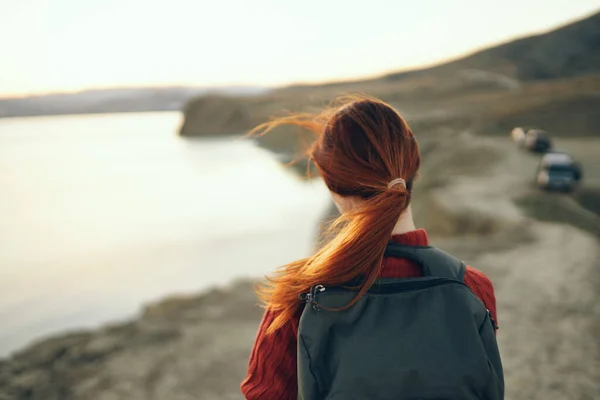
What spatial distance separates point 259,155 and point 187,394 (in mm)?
74072

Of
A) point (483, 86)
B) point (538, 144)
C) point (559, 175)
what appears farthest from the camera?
point (483, 86)

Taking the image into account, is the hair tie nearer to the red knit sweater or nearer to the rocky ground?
the red knit sweater

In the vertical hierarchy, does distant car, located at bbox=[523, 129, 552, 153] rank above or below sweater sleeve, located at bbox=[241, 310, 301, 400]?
below

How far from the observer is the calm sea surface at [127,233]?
54.3ft

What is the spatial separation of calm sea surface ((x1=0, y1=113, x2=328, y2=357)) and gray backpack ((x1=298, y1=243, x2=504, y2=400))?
1326 centimetres

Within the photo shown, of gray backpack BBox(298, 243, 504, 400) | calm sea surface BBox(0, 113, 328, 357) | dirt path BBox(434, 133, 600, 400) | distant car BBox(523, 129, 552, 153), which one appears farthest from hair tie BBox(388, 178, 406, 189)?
distant car BBox(523, 129, 552, 153)

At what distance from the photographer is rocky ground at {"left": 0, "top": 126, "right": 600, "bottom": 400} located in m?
5.44

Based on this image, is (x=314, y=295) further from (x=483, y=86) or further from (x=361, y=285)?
(x=483, y=86)

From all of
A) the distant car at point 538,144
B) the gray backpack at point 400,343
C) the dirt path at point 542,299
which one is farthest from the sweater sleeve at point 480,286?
the distant car at point 538,144

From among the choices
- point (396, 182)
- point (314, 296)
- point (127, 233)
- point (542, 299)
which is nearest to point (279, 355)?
point (314, 296)

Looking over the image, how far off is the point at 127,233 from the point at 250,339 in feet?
84.8

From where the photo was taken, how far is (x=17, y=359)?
7.66 meters

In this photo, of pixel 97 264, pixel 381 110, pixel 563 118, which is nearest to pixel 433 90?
pixel 563 118

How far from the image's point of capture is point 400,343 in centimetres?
126
